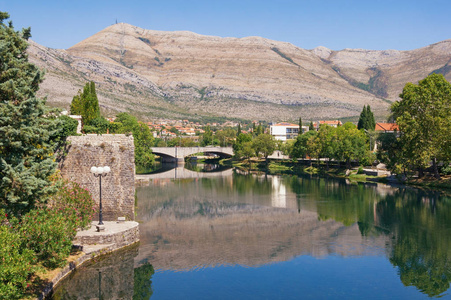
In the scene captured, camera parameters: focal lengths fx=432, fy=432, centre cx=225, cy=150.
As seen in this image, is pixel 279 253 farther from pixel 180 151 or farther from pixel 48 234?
pixel 180 151

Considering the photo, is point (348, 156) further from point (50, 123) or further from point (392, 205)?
point (50, 123)

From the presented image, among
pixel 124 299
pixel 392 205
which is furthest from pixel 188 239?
pixel 392 205

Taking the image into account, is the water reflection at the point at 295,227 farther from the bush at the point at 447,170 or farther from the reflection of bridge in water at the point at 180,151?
the reflection of bridge in water at the point at 180,151

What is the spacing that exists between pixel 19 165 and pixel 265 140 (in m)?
88.6

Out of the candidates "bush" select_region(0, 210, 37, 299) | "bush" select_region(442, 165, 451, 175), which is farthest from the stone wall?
"bush" select_region(442, 165, 451, 175)

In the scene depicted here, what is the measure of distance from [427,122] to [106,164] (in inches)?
1882

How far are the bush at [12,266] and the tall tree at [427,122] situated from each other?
53604 mm

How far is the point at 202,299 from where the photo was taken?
19344 mm

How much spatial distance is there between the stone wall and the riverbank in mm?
1183

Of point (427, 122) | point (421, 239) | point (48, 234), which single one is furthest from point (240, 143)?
point (48, 234)

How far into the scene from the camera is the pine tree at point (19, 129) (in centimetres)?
1759

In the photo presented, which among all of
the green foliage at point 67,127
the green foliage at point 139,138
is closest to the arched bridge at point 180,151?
the green foliage at point 139,138

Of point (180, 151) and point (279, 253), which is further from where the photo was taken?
point (180, 151)

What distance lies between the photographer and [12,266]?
1511 centimetres
